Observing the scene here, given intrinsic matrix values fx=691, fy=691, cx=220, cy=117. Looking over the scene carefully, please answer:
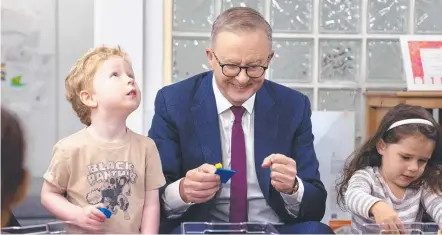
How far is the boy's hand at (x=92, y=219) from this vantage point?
152 cm

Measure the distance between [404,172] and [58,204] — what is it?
93 cm

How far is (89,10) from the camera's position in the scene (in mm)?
2459

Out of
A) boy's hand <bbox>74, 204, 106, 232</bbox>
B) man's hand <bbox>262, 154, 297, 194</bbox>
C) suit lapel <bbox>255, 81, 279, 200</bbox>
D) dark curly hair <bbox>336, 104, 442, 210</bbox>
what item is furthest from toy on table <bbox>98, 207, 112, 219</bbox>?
dark curly hair <bbox>336, 104, 442, 210</bbox>

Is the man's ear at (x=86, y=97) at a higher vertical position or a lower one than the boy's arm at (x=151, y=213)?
higher

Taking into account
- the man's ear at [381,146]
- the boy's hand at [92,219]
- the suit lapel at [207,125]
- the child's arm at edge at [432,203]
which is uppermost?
the suit lapel at [207,125]

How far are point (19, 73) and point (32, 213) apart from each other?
0.50 metres

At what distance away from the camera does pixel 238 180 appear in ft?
6.09

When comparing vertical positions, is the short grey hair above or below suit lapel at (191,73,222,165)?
above

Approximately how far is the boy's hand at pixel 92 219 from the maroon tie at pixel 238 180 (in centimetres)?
43

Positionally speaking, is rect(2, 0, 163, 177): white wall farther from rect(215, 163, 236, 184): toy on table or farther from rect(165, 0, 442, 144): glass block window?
rect(215, 163, 236, 184): toy on table

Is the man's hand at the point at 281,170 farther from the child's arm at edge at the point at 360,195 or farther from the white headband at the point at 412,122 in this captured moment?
the white headband at the point at 412,122

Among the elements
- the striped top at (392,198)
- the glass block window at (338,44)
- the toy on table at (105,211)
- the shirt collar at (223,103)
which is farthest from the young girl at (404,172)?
the toy on table at (105,211)

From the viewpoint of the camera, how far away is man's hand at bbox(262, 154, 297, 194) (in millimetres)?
A: 1649

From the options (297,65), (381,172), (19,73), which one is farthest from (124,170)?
(297,65)
